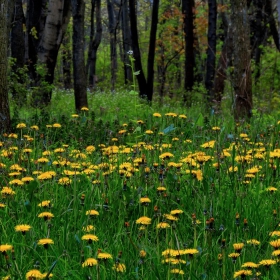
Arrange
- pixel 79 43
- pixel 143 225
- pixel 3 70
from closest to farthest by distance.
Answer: pixel 143 225 → pixel 3 70 → pixel 79 43

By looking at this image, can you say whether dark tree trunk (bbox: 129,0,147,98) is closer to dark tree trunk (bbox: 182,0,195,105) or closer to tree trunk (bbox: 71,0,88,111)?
dark tree trunk (bbox: 182,0,195,105)

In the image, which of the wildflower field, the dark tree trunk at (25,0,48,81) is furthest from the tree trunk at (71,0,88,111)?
the wildflower field

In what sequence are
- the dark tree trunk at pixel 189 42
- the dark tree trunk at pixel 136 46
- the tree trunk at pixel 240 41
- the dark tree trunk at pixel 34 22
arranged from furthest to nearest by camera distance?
1. the dark tree trunk at pixel 189 42
2. the dark tree trunk at pixel 34 22
3. the dark tree trunk at pixel 136 46
4. the tree trunk at pixel 240 41

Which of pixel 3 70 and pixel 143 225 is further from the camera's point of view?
pixel 3 70

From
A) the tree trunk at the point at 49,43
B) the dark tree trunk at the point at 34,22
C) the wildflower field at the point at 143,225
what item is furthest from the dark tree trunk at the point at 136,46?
the wildflower field at the point at 143,225

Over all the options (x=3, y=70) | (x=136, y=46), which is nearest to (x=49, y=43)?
(x=136, y=46)

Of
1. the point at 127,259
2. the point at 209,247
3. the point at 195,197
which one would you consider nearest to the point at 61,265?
the point at 127,259

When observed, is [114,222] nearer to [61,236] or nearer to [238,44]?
[61,236]

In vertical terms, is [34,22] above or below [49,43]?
above

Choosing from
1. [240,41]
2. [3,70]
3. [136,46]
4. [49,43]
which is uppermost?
[136,46]

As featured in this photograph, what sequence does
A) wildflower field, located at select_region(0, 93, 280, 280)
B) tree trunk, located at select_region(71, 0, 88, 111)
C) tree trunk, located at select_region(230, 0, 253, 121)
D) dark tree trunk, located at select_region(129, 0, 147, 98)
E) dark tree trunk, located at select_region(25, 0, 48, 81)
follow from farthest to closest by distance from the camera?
dark tree trunk, located at select_region(25, 0, 48, 81), dark tree trunk, located at select_region(129, 0, 147, 98), tree trunk, located at select_region(71, 0, 88, 111), tree trunk, located at select_region(230, 0, 253, 121), wildflower field, located at select_region(0, 93, 280, 280)

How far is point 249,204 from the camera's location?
3.11 meters

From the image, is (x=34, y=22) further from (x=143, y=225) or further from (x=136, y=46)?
(x=143, y=225)

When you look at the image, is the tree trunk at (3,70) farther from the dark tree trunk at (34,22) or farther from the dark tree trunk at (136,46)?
the dark tree trunk at (34,22)
